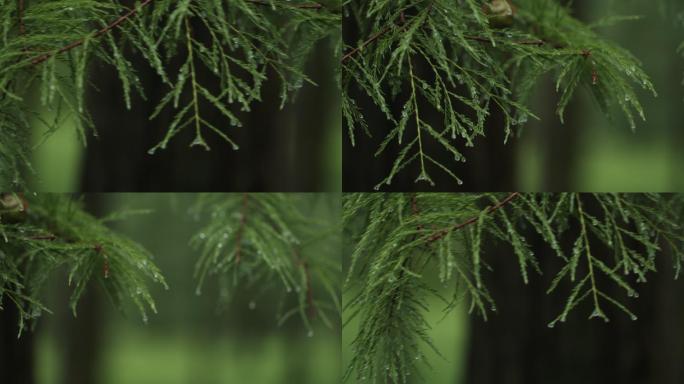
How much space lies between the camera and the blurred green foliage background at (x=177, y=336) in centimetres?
217

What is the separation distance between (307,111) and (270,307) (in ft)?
3.34

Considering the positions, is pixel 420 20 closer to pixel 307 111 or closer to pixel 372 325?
pixel 372 325

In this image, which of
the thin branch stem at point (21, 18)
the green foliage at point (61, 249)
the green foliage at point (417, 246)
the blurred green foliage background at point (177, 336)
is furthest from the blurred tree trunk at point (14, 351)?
the green foliage at point (417, 246)

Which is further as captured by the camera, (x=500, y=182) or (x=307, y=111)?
(x=307, y=111)

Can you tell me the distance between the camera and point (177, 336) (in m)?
2.86

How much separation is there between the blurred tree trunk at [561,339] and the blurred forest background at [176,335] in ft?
1.30

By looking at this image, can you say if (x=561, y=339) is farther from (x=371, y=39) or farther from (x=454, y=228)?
(x=371, y=39)

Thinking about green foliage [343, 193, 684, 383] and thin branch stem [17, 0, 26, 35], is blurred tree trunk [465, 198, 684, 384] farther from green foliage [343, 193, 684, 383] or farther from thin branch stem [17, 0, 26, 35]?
thin branch stem [17, 0, 26, 35]

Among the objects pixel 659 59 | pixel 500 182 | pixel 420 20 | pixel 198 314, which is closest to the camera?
pixel 420 20

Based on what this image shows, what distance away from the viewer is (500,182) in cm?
158

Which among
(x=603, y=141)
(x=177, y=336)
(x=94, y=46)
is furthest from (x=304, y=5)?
(x=603, y=141)

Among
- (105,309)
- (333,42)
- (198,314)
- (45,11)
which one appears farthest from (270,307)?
(45,11)

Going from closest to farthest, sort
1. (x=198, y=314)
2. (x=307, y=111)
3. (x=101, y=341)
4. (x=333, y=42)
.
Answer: (x=333, y=42) < (x=307, y=111) < (x=101, y=341) < (x=198, y=314)

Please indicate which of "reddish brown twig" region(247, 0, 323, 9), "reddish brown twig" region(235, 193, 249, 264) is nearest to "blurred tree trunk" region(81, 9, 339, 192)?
"reddish brown twig" region(235, 193, 249, 264)
